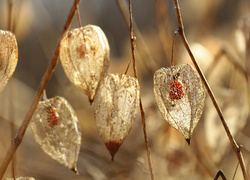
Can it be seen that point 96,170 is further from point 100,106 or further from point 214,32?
point 214,32

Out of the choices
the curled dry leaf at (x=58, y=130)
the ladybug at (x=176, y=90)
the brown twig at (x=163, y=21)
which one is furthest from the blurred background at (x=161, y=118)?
the ladybug at (x=176, y=90)

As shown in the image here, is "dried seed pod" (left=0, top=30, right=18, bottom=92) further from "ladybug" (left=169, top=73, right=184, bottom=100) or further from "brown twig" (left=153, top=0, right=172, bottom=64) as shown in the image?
"brown twig" (left=153, top=0, right=172, bottom=64)

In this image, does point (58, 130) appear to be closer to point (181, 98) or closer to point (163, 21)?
point (181, 98)

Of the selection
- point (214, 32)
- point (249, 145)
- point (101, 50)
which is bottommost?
point (249, 145)

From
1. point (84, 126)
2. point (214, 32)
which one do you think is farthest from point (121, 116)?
point (214, 32)

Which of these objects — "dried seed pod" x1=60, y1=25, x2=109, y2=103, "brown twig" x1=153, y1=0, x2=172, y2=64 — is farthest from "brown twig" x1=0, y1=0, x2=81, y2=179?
"brown twig" x1=153, y1=0, x2=172, y2=64

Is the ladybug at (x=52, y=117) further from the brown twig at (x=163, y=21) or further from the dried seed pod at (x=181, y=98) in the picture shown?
the brown twig at (x=163, y=21)
